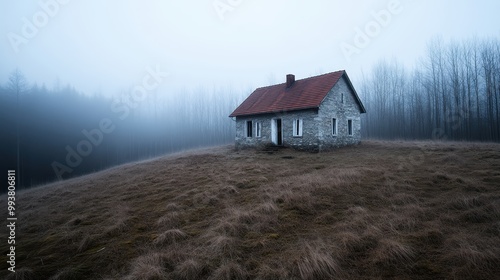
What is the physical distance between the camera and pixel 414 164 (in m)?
11.1

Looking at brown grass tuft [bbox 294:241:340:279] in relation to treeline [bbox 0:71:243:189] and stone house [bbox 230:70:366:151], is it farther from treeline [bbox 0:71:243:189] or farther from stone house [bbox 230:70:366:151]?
treeline [bbox 0:71:243:189]

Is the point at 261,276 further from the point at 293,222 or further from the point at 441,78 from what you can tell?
the point at 441,78

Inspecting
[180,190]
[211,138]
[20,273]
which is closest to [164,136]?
[211,138]

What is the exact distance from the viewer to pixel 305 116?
1775 cm

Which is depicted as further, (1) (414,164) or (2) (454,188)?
(1) (414,164)

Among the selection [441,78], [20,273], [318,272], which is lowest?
[20,273]

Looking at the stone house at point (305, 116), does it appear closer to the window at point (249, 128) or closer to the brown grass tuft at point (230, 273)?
the window at point (249, 128)

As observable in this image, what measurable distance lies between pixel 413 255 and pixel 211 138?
48.4 m

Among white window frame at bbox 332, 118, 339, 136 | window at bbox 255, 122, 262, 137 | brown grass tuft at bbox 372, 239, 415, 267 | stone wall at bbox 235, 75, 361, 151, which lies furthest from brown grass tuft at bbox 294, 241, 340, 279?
window at bbox 255, 122, 262, 137

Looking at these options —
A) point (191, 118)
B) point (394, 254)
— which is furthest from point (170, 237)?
point (191, 118)

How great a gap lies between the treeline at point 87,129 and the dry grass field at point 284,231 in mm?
32713

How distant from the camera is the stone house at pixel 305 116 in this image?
1745 cm

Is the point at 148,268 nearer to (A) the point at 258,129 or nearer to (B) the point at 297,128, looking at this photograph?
(B) the point at 297,128

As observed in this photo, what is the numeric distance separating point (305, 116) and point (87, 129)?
5448 centimetres
